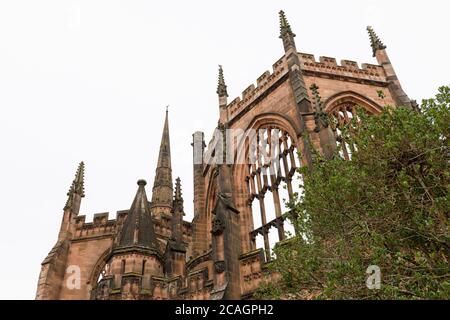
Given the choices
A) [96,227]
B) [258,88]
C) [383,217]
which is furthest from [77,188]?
[383,217]

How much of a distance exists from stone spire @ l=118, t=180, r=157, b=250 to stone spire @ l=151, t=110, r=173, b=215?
9406 mm

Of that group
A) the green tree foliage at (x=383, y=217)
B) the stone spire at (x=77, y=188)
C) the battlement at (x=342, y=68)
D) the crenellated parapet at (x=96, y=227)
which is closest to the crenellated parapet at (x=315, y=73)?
the battlement at (x=342, y=68)

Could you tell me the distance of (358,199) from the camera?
22.9ft

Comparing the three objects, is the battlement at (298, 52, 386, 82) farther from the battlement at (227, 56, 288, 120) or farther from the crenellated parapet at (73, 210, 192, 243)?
the crenellated parapet at (73, 210, 192, 243)

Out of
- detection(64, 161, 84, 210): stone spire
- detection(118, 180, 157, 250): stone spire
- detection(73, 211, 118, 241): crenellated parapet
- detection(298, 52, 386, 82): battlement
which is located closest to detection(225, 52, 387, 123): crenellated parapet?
detection(298, 52, 386, 82): battlement

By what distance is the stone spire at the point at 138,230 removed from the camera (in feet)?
46.8

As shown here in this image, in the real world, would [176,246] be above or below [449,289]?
above

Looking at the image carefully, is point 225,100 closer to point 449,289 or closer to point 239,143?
A: point 239,143

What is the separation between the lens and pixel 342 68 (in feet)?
51.9

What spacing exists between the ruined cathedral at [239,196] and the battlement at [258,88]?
0.17 ft

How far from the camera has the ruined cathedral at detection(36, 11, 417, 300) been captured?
1178 centimetres

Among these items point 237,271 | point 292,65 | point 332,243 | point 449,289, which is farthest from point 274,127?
point 449,289
